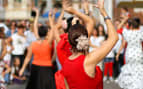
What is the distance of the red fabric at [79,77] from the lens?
100.0 inches

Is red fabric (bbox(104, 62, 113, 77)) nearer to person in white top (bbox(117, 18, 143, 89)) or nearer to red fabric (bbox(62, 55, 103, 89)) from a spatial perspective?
person in white top (bbox(117, 18, 143, 89))

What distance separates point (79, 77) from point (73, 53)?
0.31m

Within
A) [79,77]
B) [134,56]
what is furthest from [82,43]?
[134,56]

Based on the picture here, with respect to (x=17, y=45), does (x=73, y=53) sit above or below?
above

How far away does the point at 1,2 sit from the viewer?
3812 centimetres

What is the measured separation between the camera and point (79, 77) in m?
2.58

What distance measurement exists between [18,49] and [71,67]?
7.26 m

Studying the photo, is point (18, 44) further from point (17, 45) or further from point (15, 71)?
point (15, 71)

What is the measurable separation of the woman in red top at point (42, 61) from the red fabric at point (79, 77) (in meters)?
3.17

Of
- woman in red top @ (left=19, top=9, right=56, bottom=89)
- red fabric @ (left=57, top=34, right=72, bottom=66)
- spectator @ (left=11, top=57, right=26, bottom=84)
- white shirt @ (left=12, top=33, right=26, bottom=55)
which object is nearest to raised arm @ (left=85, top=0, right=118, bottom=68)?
red fabric @ (left=57, top=34, right=72, bottom=66)

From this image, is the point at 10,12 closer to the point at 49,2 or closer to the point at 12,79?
the point at 49,2

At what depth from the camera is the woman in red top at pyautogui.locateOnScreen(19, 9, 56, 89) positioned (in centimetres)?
594

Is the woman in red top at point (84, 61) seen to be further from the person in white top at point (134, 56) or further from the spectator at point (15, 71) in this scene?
the spectator at point (15, 71)

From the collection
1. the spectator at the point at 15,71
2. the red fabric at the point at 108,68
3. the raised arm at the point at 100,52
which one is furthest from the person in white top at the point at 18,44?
the raised arm at the point at 100,52
